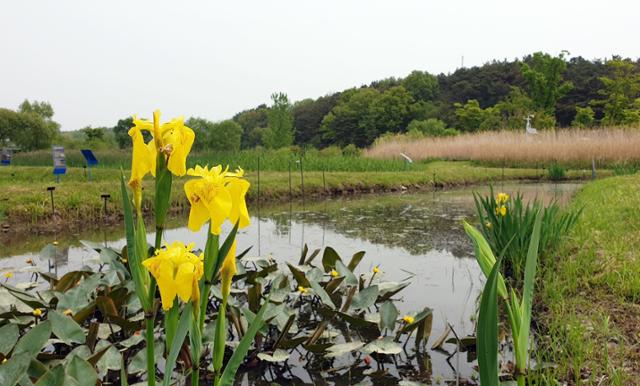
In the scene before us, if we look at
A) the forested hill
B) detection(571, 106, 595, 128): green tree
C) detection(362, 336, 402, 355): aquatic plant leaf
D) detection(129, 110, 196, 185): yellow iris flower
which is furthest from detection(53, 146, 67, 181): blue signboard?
detection(571, 106, 595, 128): green tree

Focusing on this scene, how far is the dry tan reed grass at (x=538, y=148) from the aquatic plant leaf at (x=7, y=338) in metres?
15.4

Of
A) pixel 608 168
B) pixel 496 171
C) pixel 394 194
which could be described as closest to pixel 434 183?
pixel 394 194

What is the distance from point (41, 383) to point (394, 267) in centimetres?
295

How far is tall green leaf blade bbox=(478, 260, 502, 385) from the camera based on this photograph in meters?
0.72

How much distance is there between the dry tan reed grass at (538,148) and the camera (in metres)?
14.4

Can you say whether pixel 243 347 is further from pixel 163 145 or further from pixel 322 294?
pixel 322 294

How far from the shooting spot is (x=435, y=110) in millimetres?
37125

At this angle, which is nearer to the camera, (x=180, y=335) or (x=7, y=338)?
(x=180, y=335)

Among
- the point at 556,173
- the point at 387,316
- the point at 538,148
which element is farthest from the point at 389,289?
the point at 538,148

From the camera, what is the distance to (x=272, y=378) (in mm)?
1986

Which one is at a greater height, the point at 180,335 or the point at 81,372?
the point at 180,335

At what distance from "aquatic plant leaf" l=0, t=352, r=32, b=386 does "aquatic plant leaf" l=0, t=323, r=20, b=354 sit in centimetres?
38

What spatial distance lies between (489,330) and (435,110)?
37.9 meters

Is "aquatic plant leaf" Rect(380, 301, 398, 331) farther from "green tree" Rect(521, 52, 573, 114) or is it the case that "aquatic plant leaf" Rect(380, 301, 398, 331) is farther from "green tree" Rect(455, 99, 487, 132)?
"green tree" Rect(455, 99, 487, 132)
